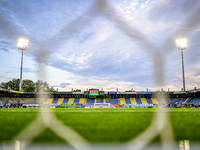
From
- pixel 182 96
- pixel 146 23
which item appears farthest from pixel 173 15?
pixel 182 96

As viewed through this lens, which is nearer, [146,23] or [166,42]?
[166,42]

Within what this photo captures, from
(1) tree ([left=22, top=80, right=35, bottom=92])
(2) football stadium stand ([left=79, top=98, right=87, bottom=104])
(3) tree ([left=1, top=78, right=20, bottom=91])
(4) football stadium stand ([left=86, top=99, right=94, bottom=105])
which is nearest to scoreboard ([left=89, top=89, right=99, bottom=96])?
(4) football stadium stand ([left=86, top=99, right=94, bottom=105])

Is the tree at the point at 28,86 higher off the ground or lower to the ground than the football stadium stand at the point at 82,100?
higher

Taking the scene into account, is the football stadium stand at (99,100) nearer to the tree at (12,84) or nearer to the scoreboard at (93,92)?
the scoreboard at (93,92)

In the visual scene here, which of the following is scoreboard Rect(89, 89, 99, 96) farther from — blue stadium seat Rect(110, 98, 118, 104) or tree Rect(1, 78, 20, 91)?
tree Rect(1, 78, 20, 91)

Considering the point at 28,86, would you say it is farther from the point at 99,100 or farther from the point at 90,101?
the point at 99,100

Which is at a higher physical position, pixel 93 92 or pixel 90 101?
pixel 93 92

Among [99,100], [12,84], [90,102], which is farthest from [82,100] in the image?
[12,84]

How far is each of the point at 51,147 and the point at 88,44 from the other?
6.05ft

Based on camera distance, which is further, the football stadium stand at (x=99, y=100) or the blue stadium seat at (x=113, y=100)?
the blue stadium seat at (x=113, y=100)

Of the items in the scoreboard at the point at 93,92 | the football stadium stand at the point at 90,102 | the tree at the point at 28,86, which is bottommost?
the football stadium stand at the point at 90,102

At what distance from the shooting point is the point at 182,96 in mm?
46969

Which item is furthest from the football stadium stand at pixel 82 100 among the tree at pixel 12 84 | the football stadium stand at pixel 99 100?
the tree at pixel 12 84

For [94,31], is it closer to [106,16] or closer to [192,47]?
[106,16]
